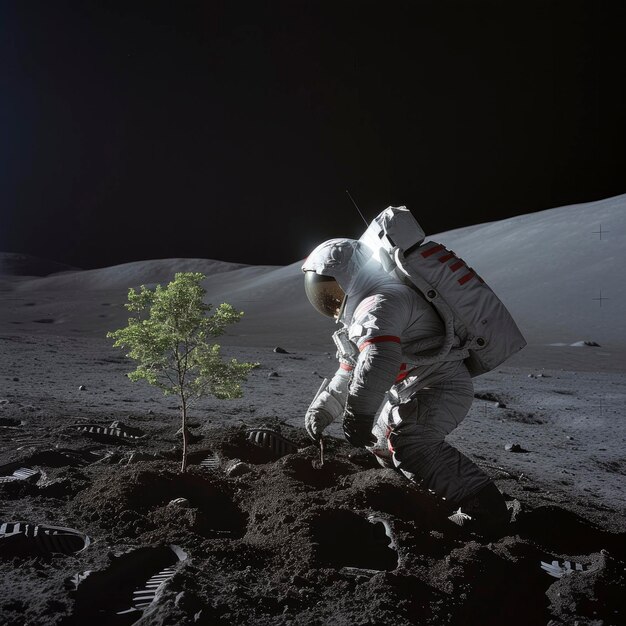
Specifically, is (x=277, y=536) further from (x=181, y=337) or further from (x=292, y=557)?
(x=181, y=337)

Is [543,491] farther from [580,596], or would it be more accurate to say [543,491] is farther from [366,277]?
[366,277]

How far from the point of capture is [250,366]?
3086 millimetres

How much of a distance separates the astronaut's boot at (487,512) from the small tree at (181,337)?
1.31 meters

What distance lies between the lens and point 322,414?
2.66m

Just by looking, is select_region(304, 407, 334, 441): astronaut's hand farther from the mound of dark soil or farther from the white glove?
the mound of dark soil

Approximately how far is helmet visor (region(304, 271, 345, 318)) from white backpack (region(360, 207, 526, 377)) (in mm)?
228

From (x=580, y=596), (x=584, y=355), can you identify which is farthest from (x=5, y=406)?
(x=584, y=355)

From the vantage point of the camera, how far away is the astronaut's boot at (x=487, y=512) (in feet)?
7.54

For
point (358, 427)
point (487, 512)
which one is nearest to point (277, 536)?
point (358, 427)

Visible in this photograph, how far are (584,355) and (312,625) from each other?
30.9 ft

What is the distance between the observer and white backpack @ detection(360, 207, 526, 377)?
238 centimetres

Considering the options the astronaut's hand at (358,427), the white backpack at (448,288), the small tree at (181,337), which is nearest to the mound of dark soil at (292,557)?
the astronaut's hand at (358,427)

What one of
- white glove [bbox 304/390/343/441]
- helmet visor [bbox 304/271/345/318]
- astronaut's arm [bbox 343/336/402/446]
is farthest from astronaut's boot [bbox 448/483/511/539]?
helmet visor [bbox 304/271/345/318]

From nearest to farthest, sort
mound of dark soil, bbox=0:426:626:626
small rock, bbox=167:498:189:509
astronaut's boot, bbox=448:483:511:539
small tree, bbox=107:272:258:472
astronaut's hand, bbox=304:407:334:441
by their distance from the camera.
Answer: mound of dark soil, bbox=0:426:626:626
astronaut's boot, bbox=448:483:511:539
small rock, bbox=167:498:189:509
astronaut's hand, bbox=304:407:334:441
small tree, bbox=107:272:258:472
